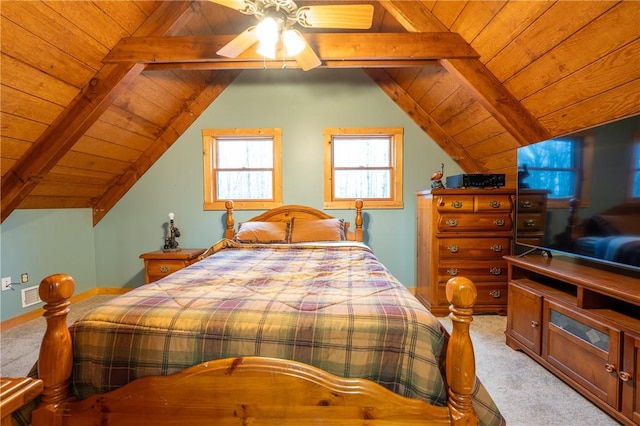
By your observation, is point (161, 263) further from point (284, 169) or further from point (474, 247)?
point (474, 247)

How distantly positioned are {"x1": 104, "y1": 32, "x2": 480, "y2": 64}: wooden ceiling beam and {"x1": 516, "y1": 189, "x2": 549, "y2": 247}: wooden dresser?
1.11 meters

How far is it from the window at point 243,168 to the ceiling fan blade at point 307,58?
1280mm

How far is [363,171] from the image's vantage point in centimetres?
358

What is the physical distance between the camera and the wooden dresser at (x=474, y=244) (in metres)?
2.81

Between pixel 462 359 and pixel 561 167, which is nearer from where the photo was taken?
pixel 462 359

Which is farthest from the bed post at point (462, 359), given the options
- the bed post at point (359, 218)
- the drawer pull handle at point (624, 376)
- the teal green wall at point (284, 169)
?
the teal green wall at point (284, 169)

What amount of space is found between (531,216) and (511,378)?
3.79 feet

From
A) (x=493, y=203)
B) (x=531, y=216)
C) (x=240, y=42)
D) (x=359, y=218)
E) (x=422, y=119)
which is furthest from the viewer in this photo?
(x=422, y=119)

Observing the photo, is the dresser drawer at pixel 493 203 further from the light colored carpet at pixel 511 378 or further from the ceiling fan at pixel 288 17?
the ceiling fan at pixel 288 17

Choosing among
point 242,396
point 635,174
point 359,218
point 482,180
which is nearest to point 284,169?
point 359,218

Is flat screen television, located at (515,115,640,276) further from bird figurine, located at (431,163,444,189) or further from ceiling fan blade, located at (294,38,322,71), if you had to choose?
ceiling fan blade, located at (294,38,322,71)

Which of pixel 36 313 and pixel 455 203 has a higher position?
pixel 455 203

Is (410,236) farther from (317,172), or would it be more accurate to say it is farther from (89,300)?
(89,300)

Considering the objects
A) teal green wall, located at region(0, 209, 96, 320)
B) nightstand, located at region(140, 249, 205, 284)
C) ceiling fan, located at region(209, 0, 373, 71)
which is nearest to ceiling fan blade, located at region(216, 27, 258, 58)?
ceiling fan, located at region(209, 0, 373, 71)
